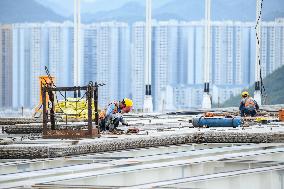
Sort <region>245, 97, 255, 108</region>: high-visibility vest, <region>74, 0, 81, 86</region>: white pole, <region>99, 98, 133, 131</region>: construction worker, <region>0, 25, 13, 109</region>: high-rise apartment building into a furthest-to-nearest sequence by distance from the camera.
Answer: <region>0, 25, 13, 109</region>: high-rise apartment building → <region>74, 0, 81, 86</region>: white pole → <region>245, 97, 255, 108</region>: high-visibility vest → <region>99, 98, 133, 131</region>: construction worker

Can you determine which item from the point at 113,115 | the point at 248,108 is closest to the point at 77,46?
the point at 248,108

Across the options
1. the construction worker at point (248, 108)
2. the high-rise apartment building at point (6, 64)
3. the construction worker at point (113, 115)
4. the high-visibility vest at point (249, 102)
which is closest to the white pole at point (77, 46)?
the construction worker at point (248, 108)

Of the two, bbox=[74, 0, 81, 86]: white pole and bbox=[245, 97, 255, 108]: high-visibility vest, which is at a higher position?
bbox=[74, 0, 81, 86]: white pole

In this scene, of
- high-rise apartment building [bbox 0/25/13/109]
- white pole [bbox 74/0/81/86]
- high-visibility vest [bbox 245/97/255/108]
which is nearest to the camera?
high-visibility vest [bbox 245/97/255/108]

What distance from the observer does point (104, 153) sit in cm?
1252

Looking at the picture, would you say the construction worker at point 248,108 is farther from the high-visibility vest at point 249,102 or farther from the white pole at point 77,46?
the white pole at point 77,46

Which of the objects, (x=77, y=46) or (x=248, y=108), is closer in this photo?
(x=248, y=108)

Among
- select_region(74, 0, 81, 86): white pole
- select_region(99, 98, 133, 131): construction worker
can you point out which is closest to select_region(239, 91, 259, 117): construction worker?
select_region(99, 98, 133, 131): construction worker

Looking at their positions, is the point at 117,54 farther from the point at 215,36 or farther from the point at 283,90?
the point at 283,90

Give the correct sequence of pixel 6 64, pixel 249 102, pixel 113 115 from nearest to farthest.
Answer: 1. pixel 113 115
2. pixel 249 102
3. pixel 6 64

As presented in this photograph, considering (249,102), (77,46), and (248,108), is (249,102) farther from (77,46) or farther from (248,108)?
(77,46)

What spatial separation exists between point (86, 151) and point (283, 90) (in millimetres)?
42071

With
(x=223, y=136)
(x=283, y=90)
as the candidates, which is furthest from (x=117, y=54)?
(x=223, y=136)

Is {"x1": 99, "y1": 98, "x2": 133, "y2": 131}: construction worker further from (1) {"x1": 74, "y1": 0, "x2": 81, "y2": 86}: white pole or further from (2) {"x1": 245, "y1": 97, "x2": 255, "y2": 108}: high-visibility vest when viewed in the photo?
(1) {"x1": 74, "y1": 0, "x2": 81, "y2": 86}: white pole
